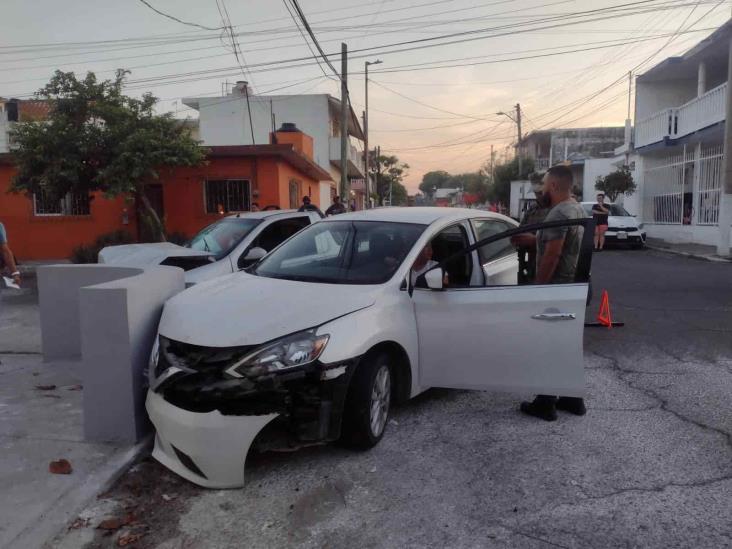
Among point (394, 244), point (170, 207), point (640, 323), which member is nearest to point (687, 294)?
point (640, 323)

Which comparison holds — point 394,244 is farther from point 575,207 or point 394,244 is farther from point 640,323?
point 640,323

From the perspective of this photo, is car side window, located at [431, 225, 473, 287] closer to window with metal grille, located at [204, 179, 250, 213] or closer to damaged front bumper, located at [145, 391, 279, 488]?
damaged front bumper, located at [145, 391, 279, 488]

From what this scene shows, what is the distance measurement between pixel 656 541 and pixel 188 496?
252 centimetres

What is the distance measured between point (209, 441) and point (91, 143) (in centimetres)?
1268

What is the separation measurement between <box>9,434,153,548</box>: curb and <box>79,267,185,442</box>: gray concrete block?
0.21 meters

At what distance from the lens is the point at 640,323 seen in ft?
26.5

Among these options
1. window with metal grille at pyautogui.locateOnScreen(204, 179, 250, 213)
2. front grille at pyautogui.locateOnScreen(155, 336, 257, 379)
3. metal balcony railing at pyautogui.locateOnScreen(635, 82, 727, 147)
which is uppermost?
metal balcony railing at pyautogui.locateOnScreen(635, 82, 727, 147)

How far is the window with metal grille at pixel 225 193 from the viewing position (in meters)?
17.2

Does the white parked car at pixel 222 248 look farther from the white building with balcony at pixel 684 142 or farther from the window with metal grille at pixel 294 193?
the white building with balcony at pixel 684 142

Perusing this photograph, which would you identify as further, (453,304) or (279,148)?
(279,148)

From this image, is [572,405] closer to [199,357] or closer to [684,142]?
[199,357]

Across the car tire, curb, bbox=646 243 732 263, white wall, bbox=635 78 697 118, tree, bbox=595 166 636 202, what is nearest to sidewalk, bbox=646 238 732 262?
Result: curb, bbox=646 243 732 263

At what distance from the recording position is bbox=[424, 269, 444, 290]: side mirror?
4.16m

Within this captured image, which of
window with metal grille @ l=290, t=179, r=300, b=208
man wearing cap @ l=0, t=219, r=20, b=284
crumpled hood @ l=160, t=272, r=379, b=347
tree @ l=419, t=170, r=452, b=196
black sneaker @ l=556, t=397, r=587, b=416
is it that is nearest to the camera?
crumpled hood @ l=160, t=272, r=379, b=347
